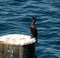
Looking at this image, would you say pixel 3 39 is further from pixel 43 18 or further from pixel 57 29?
pixel 43 18

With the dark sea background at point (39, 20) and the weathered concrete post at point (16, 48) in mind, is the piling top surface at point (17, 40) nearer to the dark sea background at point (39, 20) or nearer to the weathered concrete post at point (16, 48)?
the weathered concrete post at point (16, 48)

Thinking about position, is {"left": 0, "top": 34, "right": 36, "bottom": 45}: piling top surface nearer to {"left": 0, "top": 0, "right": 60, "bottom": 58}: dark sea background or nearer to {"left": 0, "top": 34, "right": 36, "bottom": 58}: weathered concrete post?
{"left": 0, "top": 34, "right": 36, "bottom": 58}: weathered concrete post

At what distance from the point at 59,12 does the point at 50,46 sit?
4.73 metres

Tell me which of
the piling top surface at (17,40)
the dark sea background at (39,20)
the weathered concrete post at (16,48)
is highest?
the piling top surface at (17,40)

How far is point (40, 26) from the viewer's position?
17047mm

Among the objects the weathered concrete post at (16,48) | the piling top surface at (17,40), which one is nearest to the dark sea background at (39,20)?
the piling top surface at (17,40)

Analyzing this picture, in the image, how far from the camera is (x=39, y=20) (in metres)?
17.9

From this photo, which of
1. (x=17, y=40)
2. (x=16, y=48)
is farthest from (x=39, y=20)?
(x=16, y=48)

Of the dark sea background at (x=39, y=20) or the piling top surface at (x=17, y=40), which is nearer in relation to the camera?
the piling top surface at (x=17, y=40)

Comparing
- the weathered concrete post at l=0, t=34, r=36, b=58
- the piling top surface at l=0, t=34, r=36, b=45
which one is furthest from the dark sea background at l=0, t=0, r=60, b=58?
the weathered concrete post at l=0, t=34, r=36, b=58

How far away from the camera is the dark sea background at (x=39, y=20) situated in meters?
14.8

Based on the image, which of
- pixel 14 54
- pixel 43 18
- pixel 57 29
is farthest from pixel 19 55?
pixel 43 18

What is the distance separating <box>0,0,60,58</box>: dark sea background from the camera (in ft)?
48.6

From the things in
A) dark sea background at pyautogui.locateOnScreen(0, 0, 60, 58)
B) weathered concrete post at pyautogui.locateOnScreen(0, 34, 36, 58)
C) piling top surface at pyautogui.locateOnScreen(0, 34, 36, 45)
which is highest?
piling top surface at pyautogui.locateOnScreen(0, 34, 36, 45)
